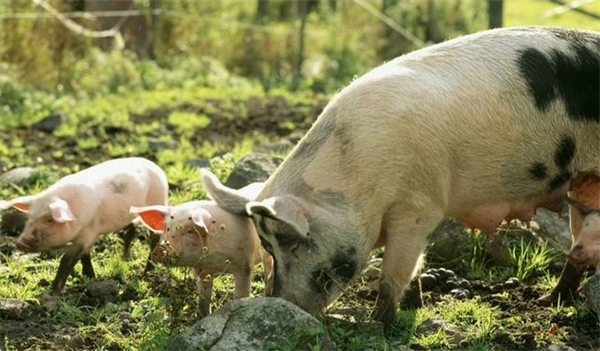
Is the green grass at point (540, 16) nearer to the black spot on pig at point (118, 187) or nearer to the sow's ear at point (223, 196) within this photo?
the black spot on pig at point (118, 187)

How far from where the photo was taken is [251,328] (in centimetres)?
495

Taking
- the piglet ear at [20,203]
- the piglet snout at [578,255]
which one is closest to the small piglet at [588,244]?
the piglet snout at [578,255]

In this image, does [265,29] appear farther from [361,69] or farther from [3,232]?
[3,232]

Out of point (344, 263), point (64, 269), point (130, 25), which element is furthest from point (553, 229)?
point (130, 25)

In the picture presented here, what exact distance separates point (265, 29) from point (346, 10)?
2.17 m

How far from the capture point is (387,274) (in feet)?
18.8

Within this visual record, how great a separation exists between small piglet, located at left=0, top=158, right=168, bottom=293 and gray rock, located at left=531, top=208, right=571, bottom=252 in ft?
8.22

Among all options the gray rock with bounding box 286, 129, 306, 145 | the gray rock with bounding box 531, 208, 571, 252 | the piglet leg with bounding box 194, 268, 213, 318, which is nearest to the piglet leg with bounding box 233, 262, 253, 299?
the piglet leg with bounding box 194, 268, 213, 318

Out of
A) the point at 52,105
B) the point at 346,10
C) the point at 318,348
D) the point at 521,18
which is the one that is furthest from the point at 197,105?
the point at 521,18

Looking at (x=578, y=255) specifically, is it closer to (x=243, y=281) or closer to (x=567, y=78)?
(x=567, y=78)

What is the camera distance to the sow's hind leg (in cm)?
562

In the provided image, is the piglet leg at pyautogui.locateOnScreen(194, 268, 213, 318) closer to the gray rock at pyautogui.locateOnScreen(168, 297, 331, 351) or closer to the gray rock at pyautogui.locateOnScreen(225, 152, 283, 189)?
the gray rock at pyautogui.locateOnScreen(168, 297, 331, 351)

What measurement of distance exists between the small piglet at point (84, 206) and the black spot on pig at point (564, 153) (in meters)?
2.56

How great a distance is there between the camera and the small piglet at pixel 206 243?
574cm
